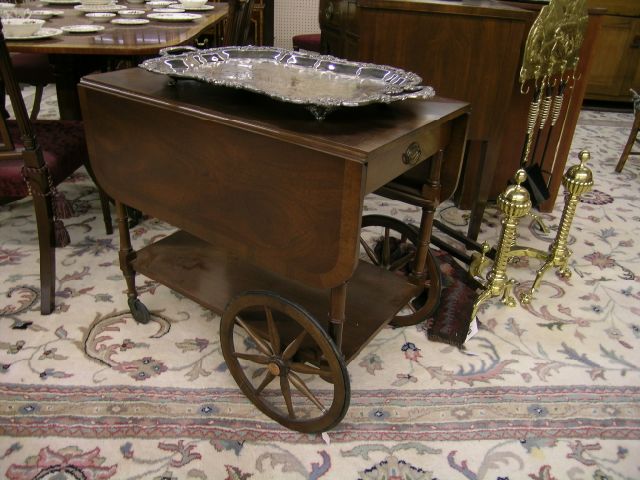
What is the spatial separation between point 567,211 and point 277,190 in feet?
3.60

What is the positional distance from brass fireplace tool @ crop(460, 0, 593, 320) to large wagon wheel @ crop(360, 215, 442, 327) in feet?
0.52

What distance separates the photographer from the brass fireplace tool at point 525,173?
1505 millimetres

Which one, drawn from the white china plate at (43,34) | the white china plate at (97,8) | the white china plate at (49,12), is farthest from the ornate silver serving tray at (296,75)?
the white china plate at (97,8)

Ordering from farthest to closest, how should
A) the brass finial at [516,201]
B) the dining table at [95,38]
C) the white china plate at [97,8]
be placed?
the white china plate at [97,8], the dining table at [95,38], the brass finial at [516,201]

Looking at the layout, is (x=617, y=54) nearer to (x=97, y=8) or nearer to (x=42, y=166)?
(x=97, y=8)

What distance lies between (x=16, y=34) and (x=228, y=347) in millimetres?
1221

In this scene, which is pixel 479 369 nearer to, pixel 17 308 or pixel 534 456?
pixel 534 456

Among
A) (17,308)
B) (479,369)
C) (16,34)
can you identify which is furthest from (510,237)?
(16,34)

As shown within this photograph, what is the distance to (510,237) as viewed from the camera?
1.56 meters

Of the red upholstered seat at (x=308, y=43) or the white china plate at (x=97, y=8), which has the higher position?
the white china plate at (x=97, y=8)

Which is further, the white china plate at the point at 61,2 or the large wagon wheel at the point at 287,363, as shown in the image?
the white china plate at the point at 61,2

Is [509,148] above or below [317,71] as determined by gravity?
below

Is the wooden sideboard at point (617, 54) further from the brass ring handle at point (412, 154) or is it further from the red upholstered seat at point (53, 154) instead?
the red upholstered seat at point (53, 154)

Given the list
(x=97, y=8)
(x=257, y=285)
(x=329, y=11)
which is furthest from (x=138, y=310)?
(x=329, y=11)
